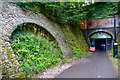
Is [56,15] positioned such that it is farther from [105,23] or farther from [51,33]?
[105,23]

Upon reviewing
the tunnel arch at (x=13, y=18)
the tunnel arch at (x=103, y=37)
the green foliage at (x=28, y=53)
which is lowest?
the tunnel arch at (x=103, y=37)

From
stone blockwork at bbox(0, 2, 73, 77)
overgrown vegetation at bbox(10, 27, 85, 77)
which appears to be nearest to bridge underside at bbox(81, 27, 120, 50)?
overgrown vegetation at bbox(10, 27, 85, 77)

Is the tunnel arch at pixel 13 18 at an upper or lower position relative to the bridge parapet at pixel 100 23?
upper

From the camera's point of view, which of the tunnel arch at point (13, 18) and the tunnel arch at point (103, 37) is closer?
the tunnel arch at point (13, 18)

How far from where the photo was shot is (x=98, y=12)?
14.3 m

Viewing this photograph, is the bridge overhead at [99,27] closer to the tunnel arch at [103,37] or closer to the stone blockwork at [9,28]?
the tunnel arch at [103,37]

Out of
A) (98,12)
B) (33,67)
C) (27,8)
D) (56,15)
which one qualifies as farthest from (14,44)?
(98,12)

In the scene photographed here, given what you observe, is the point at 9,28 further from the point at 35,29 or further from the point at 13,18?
the point at 35,29

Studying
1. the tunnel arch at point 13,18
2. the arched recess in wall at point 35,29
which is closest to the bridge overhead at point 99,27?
the arched recess in wall at point 35,29

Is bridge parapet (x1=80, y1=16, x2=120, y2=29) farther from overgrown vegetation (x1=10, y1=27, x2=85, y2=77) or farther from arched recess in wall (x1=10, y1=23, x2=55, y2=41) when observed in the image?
overgrown vegetation (x1=10, y1=27, x2=85, y2=77)

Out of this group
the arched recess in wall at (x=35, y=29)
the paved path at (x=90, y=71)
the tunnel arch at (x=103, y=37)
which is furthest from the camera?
the tunnel arch at (x=103, y=37)

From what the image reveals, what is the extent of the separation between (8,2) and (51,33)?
140 inches

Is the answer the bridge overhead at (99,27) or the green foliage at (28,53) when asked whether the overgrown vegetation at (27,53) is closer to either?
the green foliage at (28,53)

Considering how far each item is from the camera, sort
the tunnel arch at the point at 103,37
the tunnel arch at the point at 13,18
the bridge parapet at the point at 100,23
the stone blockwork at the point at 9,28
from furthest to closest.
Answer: the tunnel arch at the point at 103,37
the bridge parapet at the point at 100,23
the tunnel arch at the point at 13,18
the stone blockwork at the point at 9,28
